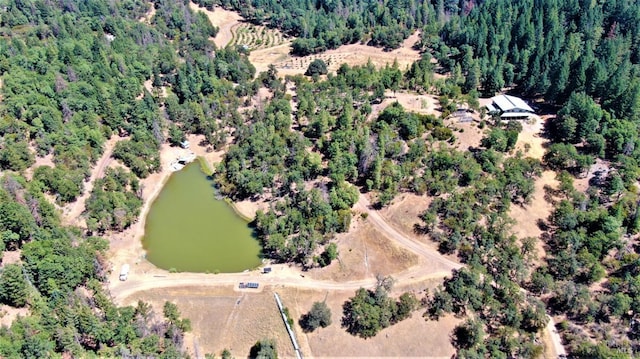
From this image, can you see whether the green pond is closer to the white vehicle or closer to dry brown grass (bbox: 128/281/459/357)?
the white vehicle

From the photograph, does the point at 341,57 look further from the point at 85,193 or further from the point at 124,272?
the point at 124,272

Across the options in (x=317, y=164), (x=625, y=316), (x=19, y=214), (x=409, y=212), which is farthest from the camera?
(x=317, y=164)

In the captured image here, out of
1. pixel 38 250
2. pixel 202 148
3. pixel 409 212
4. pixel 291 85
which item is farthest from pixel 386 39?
pixel 38 250

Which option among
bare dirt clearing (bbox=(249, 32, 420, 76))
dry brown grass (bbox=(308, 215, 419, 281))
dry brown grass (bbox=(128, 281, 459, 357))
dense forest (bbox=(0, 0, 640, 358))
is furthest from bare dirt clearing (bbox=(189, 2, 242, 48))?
dry brown grass (bbox=(128, 281, 459, 357))

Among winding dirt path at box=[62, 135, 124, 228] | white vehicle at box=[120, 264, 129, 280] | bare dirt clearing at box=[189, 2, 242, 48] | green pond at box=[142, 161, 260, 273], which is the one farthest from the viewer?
bare dirt clearing at box=[189, 2, 242, 48]

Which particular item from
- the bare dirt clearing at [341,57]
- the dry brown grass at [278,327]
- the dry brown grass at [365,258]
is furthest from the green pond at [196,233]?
the bare dirt clearing at [341,57]

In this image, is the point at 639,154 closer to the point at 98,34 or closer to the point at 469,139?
the point at 469,139
